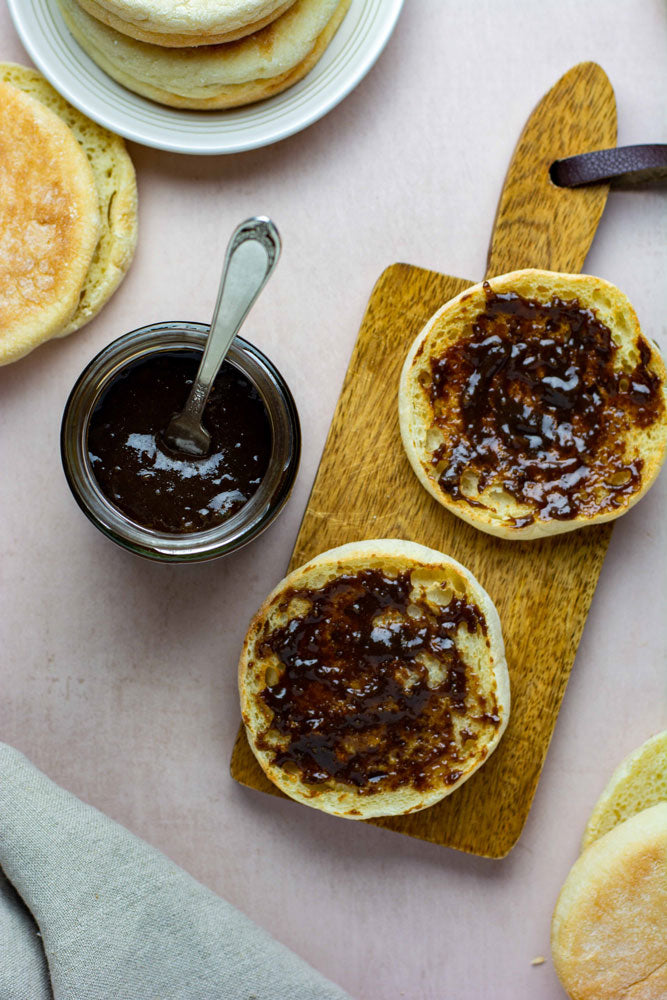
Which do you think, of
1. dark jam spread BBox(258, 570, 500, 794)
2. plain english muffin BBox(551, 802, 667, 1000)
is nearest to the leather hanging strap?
dark jam spread BBox(258, 570, 500, 794)

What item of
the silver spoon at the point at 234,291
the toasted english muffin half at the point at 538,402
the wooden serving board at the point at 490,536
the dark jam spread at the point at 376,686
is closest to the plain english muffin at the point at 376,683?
the dark jam spread at the point at 376,686

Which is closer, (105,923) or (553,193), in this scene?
(105,923)

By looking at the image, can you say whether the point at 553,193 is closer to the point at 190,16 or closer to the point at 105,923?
the point at 190,16

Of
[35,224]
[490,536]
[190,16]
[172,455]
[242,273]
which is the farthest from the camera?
[490,536]

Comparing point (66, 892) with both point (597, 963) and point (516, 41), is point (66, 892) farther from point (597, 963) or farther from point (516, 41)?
point (516, 41)

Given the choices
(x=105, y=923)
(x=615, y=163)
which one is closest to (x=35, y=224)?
(x=615, y=163)

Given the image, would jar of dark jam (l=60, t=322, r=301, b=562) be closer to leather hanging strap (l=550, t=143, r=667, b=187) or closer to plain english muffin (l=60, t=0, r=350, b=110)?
plain english muffin (l=60, t=0, r=350, b=110)
